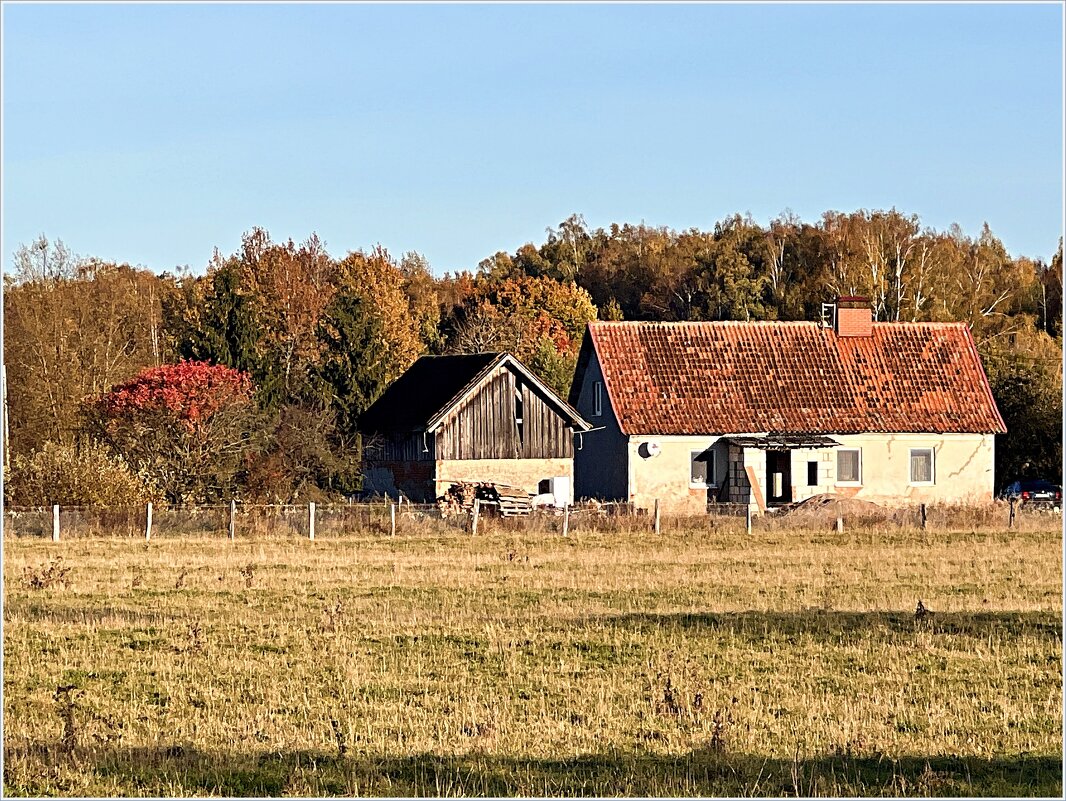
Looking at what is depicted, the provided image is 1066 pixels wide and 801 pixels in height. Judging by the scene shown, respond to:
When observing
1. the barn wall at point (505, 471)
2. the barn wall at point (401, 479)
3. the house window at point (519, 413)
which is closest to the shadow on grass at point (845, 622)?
the barn wall at point (505, 471)

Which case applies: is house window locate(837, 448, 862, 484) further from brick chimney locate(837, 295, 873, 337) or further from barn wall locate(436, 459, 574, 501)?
barn wall locate(436, 459, 574, 501)

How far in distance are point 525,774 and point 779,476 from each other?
120 ft

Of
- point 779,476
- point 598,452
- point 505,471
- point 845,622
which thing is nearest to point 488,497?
point 505,471

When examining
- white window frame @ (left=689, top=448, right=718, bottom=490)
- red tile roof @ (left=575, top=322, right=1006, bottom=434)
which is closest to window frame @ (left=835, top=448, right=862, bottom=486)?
red tile roof @ (left=575, top=322, right=1006, bottom=434)

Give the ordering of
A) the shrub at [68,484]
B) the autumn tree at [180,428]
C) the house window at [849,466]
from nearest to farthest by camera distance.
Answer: the shrub at [68,484]
the autumn tree at [180,428]
the house window at [849,466]

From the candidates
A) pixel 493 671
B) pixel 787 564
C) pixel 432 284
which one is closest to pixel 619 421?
pixel 787 564

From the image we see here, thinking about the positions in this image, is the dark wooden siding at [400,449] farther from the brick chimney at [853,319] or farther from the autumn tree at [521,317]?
the autumn tree at [521,317]

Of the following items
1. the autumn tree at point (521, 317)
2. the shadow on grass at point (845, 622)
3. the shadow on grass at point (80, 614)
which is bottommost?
the shadow on grass at point (845, 622)

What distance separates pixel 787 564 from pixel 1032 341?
4057 cm

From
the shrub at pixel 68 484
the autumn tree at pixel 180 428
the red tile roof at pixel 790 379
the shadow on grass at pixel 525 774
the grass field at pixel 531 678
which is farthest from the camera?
the red tile roof at pixel 790 379

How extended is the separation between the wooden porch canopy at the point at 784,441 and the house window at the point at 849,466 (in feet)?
1.64

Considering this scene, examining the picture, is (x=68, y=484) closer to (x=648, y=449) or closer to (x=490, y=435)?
(x=490, y=435)

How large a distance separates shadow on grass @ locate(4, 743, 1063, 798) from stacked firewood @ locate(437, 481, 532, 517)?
100 ft

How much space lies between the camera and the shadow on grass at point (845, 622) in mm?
19203
